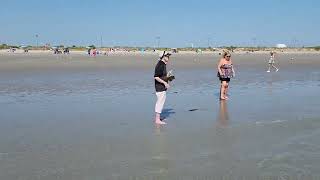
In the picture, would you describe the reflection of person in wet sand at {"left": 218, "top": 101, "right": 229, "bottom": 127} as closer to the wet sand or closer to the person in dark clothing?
the wet sand

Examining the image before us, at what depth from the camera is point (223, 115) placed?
11094 millimetres

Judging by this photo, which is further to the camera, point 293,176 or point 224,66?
point 224,66

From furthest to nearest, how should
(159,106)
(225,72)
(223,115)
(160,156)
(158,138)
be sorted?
(225,72), (223,115), (159,106), (158,138), (160,156)

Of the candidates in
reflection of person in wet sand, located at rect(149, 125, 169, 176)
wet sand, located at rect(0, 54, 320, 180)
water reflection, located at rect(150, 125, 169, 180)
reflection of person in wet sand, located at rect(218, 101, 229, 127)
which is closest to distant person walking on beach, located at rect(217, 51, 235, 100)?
wet sand, located at rect(0, 54, 320, 180)

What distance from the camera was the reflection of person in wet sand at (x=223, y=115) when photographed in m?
9.95

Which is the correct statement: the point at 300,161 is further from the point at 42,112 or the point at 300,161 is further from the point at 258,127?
the point at 42,112

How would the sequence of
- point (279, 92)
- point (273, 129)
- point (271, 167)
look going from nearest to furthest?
point (271, 167) < point (273, 129) < point (279, 92)

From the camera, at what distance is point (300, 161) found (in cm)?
661

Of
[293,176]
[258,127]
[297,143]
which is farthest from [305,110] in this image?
[293,176]

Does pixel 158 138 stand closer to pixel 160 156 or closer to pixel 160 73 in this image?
pixel 160 156

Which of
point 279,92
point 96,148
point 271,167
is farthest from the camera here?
point 279,92

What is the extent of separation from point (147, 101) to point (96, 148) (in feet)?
20.9

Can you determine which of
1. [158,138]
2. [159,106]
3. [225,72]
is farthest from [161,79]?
[225,72]

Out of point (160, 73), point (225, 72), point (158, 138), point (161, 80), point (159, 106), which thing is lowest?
point (158, 138)
